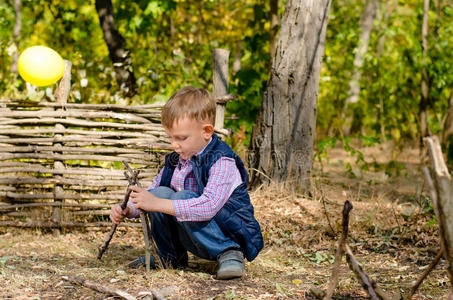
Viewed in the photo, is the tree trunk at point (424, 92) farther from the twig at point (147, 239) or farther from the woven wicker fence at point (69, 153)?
the twig at point (147, 239)

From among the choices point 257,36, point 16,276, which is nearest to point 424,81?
point 257,36

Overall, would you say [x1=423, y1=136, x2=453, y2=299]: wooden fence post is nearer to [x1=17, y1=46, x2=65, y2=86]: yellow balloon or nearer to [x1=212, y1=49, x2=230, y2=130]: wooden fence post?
[x1=212, y1=49, x2=230, y2=130]: wooden fence post

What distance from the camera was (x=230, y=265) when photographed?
97.2 inches

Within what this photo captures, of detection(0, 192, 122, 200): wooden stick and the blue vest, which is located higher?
the blue vest

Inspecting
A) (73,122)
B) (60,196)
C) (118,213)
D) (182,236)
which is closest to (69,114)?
(73,122)

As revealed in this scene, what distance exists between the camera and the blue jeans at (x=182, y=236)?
2.51 meters

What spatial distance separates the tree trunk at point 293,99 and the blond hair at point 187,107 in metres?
1.79

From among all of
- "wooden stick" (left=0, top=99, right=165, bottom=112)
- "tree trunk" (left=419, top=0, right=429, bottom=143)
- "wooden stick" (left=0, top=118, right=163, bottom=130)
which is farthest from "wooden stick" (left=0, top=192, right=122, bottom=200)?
"tree trunk" (left=419, top=0, right=429, bottom=143)

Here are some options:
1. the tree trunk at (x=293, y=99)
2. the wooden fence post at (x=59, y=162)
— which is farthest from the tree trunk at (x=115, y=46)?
the tree trunk at (x=293, y=99)

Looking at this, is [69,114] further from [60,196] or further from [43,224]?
[43,224]

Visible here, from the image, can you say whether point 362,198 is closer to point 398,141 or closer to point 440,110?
point 398,141

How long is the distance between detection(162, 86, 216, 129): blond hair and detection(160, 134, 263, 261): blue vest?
182mm

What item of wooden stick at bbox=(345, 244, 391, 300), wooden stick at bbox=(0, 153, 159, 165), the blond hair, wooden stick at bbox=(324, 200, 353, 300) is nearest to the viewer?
wooden stick at bbox=(324, 200, 353, 300)

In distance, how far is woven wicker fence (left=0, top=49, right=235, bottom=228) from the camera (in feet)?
12.2
